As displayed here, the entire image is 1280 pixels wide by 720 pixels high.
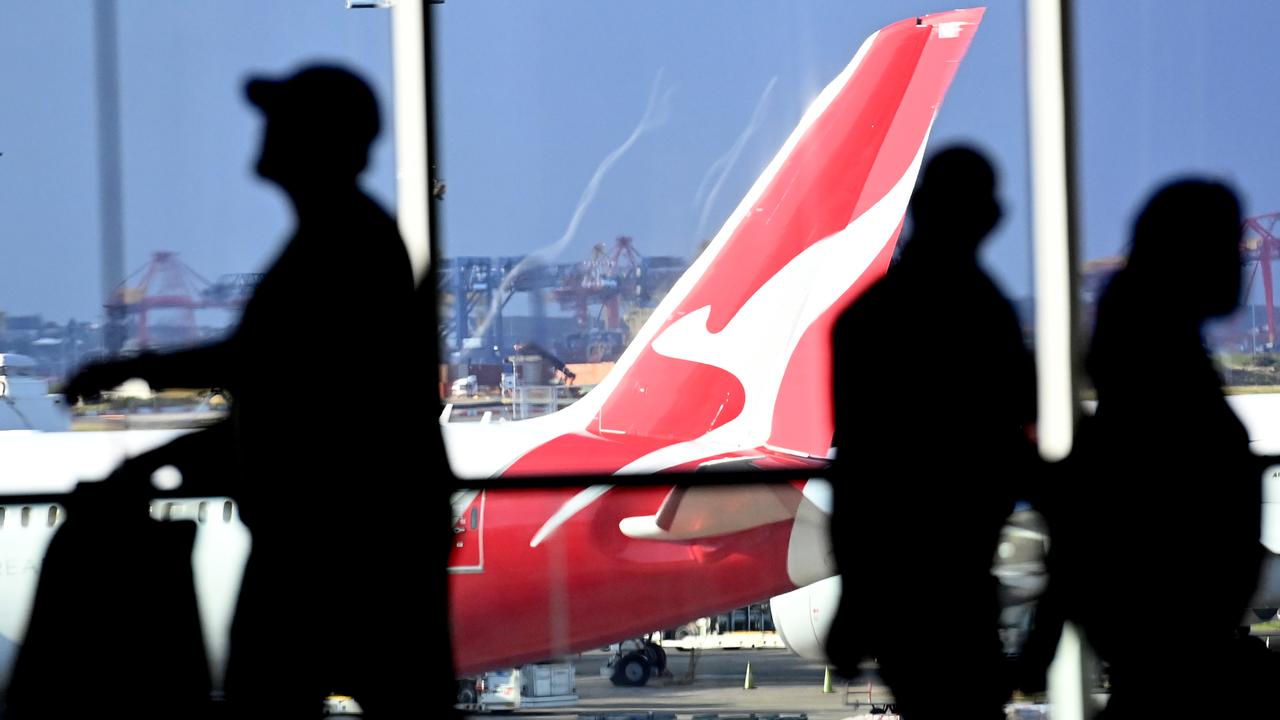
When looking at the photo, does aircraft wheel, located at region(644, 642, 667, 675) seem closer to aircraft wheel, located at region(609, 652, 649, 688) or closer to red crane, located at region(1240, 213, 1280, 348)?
aircraft wheel, located at region(609, 652, 649, 688)

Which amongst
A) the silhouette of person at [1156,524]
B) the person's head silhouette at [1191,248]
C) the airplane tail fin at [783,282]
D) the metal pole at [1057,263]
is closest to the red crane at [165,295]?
the metal pole at [1057,263]

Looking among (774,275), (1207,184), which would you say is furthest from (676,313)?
(1207,184)

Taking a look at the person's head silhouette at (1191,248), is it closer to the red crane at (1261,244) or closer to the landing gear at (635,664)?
the red crane at (1261,244)

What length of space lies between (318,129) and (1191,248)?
141 cm

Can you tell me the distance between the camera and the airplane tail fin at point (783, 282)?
13.8 ft

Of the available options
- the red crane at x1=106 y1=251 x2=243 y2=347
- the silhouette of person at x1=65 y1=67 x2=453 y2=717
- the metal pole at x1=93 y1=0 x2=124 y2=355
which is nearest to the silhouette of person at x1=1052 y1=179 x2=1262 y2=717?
the silhouette of person at x1=65 y1=67 x2=453 y2=717

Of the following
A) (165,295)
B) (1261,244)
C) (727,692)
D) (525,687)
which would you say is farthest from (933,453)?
(165,295)

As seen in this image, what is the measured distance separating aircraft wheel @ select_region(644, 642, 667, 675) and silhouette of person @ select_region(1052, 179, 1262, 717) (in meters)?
0.66

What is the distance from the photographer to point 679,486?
180 centimetres

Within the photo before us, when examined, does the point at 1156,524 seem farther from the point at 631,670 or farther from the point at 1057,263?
the point at 631,670

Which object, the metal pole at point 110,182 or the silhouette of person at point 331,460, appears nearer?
the silhouette of person at point 331,460

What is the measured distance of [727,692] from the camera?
6.68 feet

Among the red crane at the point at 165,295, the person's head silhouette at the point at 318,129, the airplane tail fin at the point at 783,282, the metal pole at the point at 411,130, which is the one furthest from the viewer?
the airplane tail fin at the point at 783,282

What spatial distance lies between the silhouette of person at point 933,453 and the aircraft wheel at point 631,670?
1.05 feet
